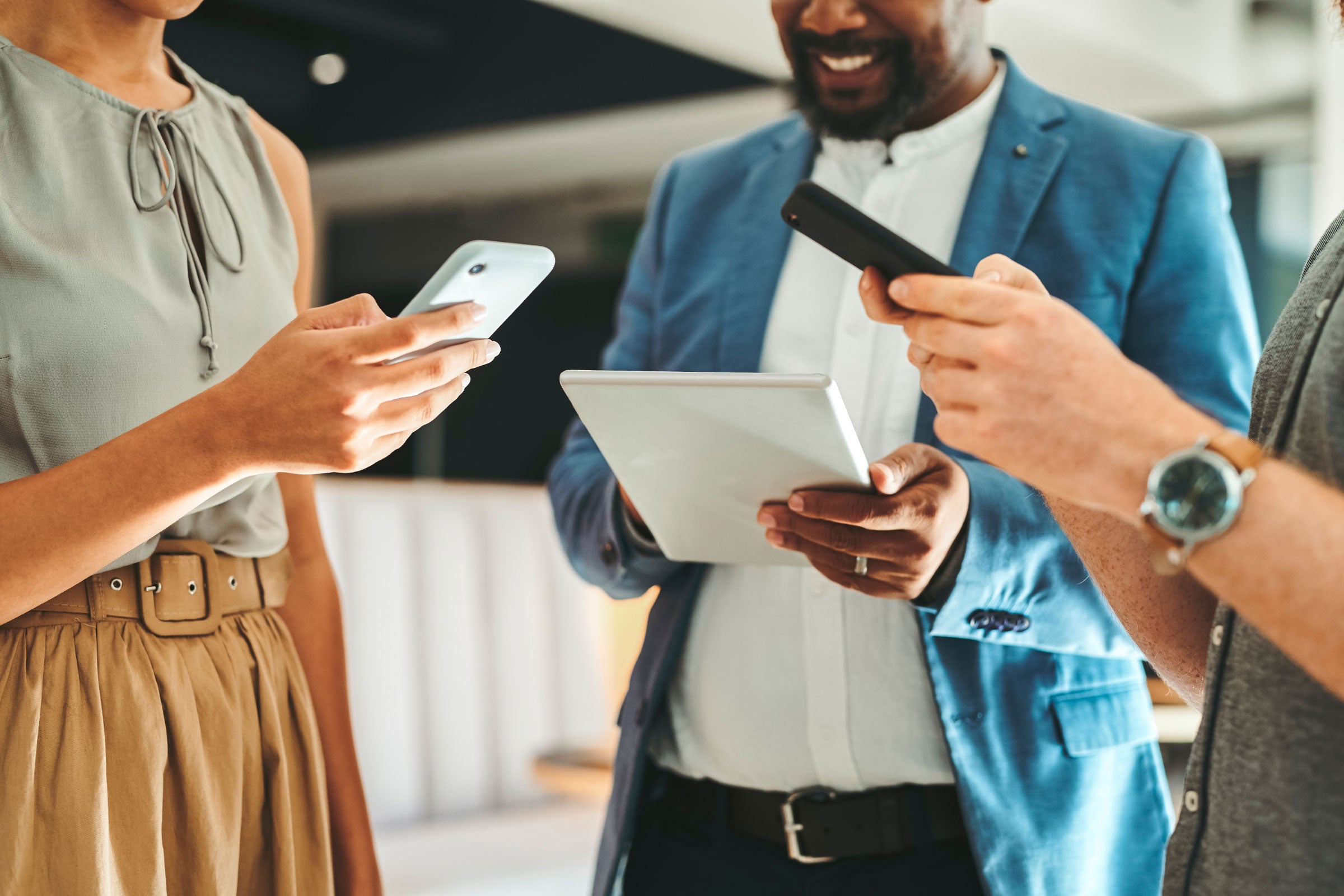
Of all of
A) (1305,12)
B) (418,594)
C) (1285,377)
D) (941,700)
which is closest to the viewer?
(1285,377)

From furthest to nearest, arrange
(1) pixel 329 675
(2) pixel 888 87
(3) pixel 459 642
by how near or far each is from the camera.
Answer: (3) pixel 459 642 → (2) pixel 888 87 → (1) pixel 329 675

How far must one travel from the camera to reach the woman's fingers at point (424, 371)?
0.87 meters

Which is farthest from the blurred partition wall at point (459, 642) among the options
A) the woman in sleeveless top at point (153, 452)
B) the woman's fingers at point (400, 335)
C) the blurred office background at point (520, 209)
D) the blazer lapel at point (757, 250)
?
the woman's fingers at point (400, 335)

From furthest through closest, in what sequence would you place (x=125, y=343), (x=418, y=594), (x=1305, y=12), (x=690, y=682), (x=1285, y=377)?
1. (x=1305, y=12)
2. (x=418, y=594)
3. (x=690, y=682)
4. (x=125, y=343)
5. (x=1285, y=377)

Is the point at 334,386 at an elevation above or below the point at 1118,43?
below

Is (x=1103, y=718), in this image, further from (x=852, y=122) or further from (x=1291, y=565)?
(x=852, y=122)

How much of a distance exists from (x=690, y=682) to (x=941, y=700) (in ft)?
1.06

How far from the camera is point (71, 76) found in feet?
3.37

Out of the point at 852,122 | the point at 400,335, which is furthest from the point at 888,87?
the point at 400,335

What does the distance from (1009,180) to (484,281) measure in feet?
2.48

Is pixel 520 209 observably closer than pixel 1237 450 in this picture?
No

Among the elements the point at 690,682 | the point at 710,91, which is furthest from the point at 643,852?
the point at 710,91

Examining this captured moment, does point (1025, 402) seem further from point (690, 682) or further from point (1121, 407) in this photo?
point (690, 682)

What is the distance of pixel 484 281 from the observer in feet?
3.02
